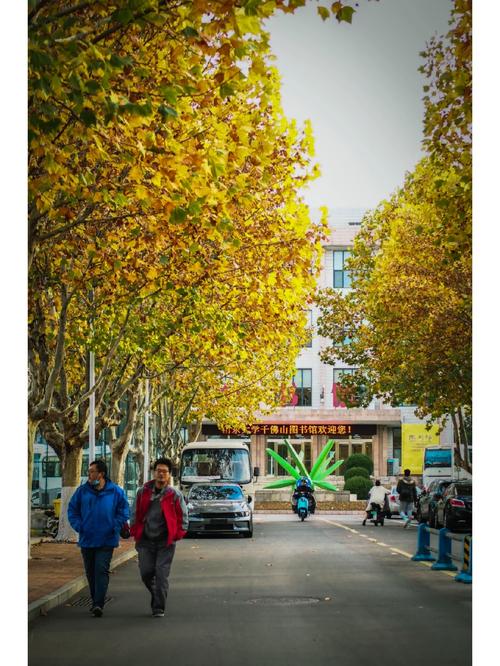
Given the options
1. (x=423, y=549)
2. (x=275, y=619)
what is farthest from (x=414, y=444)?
(x=275, y=619)

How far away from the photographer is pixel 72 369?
2984cm

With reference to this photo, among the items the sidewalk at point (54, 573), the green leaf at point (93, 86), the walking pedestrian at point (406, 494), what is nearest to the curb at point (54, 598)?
the sidewalk at point (54, 573)

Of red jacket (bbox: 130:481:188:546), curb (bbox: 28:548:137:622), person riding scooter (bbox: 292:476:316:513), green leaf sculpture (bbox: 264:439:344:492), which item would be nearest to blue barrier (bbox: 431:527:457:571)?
curb (bbox: 28:548:137:622)

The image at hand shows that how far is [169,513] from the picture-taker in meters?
13.2

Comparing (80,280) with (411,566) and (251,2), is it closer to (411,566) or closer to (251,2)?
(411,566)

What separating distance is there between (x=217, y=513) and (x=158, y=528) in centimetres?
1731

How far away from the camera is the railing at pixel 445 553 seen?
16.6 metres

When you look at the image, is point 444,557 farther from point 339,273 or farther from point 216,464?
point 339,273

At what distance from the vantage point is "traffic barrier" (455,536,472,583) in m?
16.2

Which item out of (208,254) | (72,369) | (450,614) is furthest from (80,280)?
(72,369)

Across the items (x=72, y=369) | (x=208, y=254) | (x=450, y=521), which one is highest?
(x=208, y=254)

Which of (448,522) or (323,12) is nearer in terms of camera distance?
(323,12)

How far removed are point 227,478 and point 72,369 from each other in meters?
7.89

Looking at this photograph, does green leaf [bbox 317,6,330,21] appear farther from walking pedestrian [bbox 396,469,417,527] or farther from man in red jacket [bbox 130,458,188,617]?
walking pedestrian [bbox 396,469,417,527]
